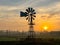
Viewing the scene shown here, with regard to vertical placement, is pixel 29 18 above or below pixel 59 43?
above

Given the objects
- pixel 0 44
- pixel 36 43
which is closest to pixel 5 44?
pixel 0 44

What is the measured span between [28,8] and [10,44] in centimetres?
1478

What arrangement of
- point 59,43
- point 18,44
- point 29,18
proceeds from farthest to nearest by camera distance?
point 29,18 < point 59,43 < point 18,44

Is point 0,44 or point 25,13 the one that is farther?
point 25,13

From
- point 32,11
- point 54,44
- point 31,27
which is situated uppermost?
point 32,11

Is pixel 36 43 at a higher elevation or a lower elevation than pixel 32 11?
lower

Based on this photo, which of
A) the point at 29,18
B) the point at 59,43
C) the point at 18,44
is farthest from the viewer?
the point at 29,18

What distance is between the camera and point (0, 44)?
40.5 m

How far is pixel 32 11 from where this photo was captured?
53.2 metres

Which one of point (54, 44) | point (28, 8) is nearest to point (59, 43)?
point (54, 44)

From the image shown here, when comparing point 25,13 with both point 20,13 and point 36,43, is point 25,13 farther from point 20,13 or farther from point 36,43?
point 36,43

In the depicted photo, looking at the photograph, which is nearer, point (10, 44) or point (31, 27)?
point (10, 44)

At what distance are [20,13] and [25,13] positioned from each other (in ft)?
4.67

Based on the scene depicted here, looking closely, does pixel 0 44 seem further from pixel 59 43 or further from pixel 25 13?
pixel 25 13
